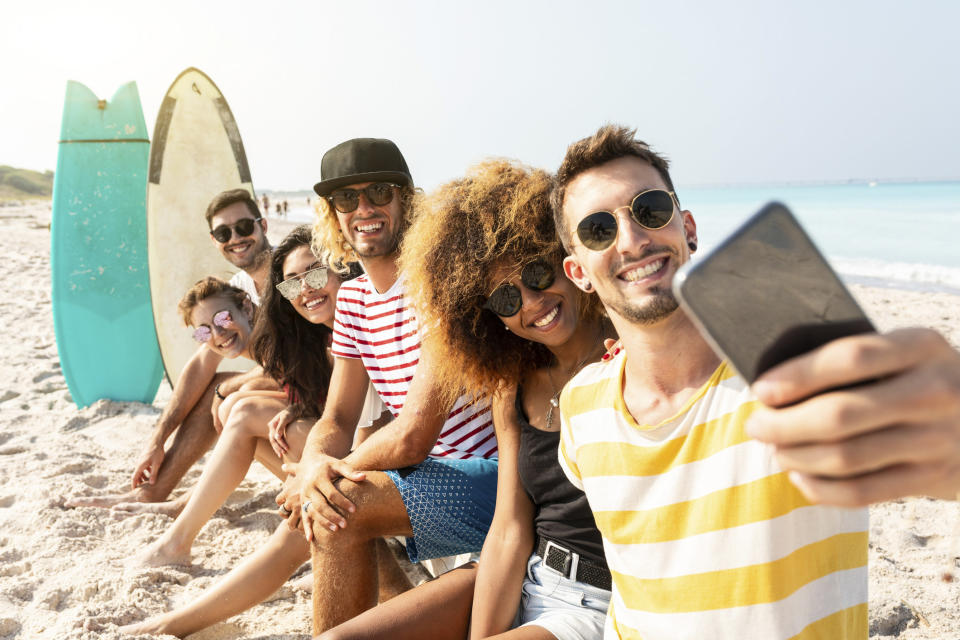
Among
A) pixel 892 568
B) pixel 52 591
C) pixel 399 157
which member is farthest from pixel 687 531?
pixel 52 591

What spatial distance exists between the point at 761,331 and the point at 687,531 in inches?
28.6

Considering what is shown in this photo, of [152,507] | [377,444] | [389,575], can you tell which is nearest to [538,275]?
[377,444]

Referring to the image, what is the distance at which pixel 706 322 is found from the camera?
743 millimetres

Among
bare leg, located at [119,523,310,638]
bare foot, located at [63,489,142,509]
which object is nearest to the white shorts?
bare leg, located at [119,523,310,638]

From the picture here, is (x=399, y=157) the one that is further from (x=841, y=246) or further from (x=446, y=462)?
(x=841, y=246)

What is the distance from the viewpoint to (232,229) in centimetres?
432

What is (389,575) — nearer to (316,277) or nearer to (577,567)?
(577,567)

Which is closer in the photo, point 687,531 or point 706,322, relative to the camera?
point 706,322

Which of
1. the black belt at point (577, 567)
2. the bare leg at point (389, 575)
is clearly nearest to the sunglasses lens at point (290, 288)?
the bare leg at point (389, 575)

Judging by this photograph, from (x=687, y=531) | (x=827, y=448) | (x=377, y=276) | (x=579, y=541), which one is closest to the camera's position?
(x=827, y=448)

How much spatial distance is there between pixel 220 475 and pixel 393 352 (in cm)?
101

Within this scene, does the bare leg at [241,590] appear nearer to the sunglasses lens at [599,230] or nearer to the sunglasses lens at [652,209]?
the sunglasses lens at [599,230]

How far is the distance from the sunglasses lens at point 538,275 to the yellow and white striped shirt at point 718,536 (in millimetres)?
697

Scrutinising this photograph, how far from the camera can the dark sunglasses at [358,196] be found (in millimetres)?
3059
